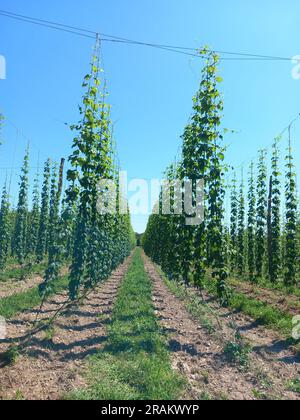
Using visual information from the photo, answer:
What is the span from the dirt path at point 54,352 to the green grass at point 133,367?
274mm

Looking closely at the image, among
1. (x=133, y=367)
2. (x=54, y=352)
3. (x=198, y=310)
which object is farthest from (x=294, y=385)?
(x=198, y=310)

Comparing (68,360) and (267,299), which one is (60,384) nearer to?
(68,360)

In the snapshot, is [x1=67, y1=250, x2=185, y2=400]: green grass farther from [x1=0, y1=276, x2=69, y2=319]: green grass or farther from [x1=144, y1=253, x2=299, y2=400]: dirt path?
[x1=0, y1=276, x2=69, y2=319]: green grass

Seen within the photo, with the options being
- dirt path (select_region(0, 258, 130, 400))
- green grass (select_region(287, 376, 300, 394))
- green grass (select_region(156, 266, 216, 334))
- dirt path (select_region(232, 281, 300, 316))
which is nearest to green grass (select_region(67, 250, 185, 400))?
dirt path (select_region(0, 258, 130, 400))

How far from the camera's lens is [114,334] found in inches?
317

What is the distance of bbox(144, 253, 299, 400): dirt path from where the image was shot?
5430mm

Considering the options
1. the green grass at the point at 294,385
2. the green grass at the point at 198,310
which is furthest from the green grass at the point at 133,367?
the green grass at the point at 294,385

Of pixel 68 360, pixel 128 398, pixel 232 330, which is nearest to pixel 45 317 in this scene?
pixel 68 360

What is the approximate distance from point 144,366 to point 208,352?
1.85 metres

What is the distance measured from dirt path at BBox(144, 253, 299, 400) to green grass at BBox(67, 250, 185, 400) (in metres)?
0.29

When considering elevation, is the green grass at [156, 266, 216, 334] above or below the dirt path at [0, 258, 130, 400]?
above

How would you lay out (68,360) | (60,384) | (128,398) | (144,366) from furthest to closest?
1. (68,360)
2. (144,366)
3. (60,384)
4. (128,398)

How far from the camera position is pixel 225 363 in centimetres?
669

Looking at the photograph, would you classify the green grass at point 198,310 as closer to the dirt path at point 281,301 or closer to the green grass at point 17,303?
the dirt path at point 281,301
